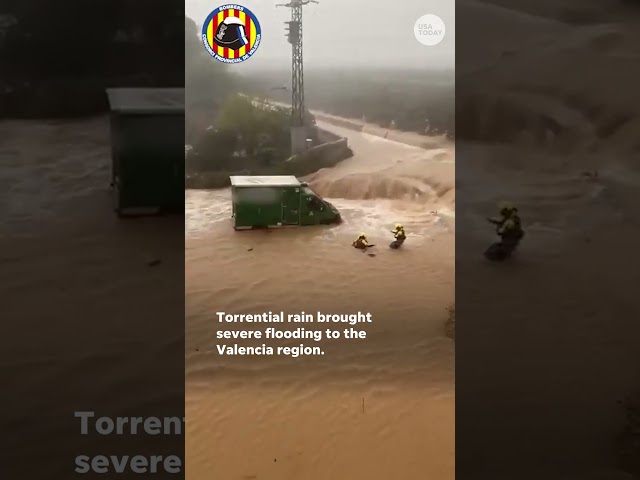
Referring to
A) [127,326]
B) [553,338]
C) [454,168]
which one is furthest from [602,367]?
[127,326]

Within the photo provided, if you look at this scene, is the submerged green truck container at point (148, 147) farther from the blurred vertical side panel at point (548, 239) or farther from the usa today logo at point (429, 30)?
the blurred vertical side panel at point (548, 239)

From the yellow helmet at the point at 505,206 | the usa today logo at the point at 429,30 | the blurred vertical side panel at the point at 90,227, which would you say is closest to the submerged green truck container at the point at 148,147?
the blurred vertical side panel at the point at 90,227

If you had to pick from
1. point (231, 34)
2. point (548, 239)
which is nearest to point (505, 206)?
point (548, 239)

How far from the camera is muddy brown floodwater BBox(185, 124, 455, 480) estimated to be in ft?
5.79

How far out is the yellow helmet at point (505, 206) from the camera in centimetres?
184

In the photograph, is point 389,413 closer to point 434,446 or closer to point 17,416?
point 434,446

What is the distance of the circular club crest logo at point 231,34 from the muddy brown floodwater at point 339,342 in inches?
14.9

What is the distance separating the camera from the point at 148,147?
1.76 m

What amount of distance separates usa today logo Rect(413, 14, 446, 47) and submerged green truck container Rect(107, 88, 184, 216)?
698 millimetres

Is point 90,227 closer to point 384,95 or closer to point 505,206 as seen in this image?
point 384,95

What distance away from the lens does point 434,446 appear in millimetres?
1781

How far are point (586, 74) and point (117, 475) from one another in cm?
183

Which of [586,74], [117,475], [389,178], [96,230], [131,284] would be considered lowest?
[117,475]

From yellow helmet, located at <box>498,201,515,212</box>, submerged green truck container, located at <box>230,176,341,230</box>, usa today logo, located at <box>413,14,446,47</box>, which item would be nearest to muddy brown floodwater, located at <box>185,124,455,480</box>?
submerged green truck container, located at <box>230,176,341,230</box>
